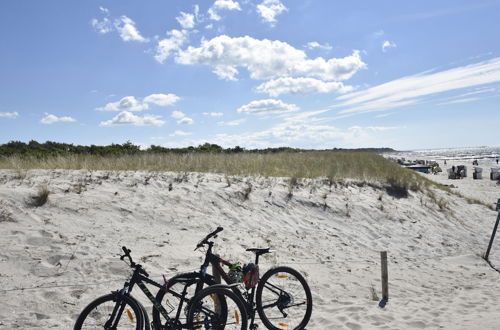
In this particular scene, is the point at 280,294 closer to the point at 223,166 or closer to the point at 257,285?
the point at 257,285

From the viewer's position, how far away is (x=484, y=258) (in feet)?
34.6

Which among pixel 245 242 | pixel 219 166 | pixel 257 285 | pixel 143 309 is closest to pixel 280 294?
pixel 257 285

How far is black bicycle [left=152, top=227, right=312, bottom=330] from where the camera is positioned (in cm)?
418

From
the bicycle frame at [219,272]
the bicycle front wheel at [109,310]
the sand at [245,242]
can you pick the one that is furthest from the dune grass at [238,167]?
the bicycle front wheel at [109,310]

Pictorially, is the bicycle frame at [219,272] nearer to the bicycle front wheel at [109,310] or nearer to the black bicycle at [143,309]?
the black bicycle at [143,309]

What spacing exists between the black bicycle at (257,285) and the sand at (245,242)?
730 millimetres

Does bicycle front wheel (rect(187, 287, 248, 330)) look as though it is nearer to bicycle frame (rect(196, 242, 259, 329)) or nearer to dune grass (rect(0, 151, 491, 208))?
bicycle frame (rect(196, 242, 259, 329))

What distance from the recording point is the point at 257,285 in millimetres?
4680

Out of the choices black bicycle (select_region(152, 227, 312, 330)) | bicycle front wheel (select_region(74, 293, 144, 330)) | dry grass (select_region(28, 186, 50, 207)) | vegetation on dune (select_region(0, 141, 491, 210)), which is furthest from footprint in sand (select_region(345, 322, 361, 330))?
dry grass (select_region(28, 186, 50, 207))

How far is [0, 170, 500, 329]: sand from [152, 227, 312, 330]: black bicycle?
730mm

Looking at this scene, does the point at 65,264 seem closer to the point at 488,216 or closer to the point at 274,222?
the point at 274,222

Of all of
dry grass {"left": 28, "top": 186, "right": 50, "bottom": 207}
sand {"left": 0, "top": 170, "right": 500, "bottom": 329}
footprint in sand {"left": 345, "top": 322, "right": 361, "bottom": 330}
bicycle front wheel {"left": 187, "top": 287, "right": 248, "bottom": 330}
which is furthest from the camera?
dry grass {"left": 28, "top": 186, "right": 50, "bottom": 207}

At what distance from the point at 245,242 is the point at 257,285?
4.00 meters

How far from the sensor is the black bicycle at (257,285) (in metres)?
4.18
